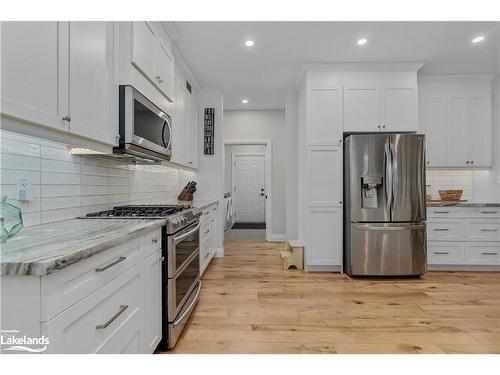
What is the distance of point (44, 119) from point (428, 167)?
444 centimetres

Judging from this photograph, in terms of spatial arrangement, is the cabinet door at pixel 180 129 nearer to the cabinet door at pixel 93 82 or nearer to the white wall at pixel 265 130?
the cabinet door at pixel 93 82

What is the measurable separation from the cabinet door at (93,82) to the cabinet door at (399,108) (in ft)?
10.5

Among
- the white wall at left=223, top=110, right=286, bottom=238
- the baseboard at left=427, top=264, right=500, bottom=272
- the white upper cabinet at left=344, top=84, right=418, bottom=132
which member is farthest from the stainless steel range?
the white wall at left=223, top=110, right=286, bottom=238

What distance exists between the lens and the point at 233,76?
4.29 meters

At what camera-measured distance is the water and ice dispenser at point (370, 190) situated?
350 centimetres

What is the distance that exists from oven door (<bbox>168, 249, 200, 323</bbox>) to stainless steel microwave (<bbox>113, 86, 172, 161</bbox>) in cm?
88

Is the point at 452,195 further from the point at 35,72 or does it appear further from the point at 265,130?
the point at 35,72

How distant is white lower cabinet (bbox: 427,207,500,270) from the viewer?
3.82m

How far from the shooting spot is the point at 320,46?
333 cm

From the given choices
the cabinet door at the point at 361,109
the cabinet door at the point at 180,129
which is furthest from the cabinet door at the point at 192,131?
the cabinet door at the point at 361,109

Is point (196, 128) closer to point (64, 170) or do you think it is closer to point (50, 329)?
point (64, 170)

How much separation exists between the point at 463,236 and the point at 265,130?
391cm

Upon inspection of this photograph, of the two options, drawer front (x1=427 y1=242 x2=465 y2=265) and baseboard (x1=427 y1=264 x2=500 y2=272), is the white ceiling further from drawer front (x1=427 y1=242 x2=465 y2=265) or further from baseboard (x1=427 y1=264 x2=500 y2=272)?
baseboard (x1=427 y1=264 x2=500 y2=272)

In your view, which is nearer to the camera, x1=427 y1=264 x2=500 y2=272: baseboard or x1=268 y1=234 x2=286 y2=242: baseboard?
x1=427 y1=264 x2=500 y2=272: baseboard
